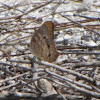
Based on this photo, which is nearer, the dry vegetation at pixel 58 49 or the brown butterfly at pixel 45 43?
the dry vegetation at pixel 58 49

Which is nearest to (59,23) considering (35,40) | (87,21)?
(87,21)

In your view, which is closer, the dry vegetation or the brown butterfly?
the dry vegetation

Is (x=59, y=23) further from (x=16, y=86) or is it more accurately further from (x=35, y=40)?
(x=16, y=86)

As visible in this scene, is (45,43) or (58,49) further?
(58,49)
